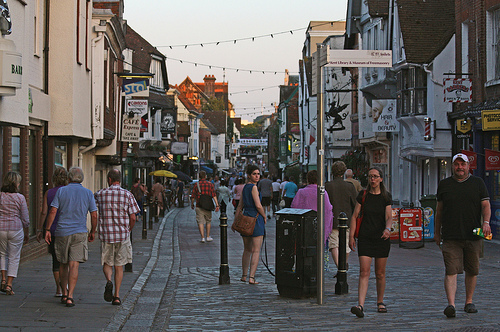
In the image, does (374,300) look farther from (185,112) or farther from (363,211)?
(185,112)

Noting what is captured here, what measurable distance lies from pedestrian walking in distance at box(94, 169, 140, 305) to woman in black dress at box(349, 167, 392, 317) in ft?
9.38

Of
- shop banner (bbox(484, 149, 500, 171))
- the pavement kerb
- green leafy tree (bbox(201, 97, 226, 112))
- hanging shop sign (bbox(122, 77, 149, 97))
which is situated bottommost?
the pavement kerb

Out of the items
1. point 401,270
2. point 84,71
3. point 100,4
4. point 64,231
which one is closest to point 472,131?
point 401,270

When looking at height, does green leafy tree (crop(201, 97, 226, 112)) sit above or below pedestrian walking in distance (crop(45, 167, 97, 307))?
above

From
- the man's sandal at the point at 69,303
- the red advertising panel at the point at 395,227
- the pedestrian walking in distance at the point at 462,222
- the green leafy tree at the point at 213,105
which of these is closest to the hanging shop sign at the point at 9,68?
the man's sandal at the point at 69,303

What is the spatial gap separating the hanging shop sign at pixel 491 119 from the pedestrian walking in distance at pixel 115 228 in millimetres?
11974

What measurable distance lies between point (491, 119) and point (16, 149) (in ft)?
38.1

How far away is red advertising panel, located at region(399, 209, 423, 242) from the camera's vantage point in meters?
17.7

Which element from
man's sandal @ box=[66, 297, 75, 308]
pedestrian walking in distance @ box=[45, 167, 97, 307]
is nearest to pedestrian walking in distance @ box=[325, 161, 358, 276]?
pedestrian walking in distance @ box=[45, 167, 97, 307]

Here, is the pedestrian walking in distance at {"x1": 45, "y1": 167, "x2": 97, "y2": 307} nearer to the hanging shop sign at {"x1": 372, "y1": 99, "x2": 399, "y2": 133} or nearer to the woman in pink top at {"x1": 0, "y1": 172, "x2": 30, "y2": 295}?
the woman in pink top at {"x1": 0, "y1": 172, "x2": 30, "y2": 295}

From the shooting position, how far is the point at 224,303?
31.3ft

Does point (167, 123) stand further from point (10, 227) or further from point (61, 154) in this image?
point (10, 227)

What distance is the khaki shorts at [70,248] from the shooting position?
890 cm

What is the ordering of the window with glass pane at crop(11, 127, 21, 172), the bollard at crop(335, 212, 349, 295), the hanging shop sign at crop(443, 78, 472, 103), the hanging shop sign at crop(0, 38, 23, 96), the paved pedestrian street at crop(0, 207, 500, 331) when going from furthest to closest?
1. the hanging shop sign at crop(443, 78, 472, 103)
2. the window with glass pane at crop(11, 127, 21, 172)
3. the hanging shop sign at crop(0, 38, 23, 96)
4. the bollard at crop(335, 212, 349, 295)
5. the paved pedestrian street at crop(0, 207, 500, 331)
